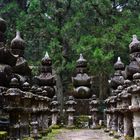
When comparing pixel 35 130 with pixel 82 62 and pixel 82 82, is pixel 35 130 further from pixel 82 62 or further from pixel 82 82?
pixel 82 62

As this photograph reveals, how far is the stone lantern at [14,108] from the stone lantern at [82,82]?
14494 millimetres

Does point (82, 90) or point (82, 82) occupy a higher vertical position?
point (82, 82)

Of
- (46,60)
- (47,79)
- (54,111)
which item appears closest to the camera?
(54,111)

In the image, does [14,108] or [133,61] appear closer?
[14,108]

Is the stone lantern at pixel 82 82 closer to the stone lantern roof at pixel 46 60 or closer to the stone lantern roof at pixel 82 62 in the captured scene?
the stone lantern roof at pixel 82 62

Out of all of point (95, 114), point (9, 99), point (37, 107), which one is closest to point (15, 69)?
point (37, 107)

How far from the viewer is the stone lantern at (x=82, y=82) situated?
80.9ft

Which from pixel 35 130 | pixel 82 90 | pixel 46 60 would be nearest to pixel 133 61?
pixel 35 130

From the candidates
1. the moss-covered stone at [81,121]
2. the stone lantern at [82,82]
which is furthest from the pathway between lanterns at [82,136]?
the stone lantern at [82,82]

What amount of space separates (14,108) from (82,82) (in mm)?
15493

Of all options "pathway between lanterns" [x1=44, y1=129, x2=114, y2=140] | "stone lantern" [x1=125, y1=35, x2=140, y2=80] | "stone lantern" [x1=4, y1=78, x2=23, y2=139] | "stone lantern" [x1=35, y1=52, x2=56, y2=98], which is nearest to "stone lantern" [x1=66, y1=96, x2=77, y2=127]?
"stone lantern" [x1=35, y1=52, x2=56, y2=98]

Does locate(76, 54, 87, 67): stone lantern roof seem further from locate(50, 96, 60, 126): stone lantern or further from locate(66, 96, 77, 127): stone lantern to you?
locate(50, 96, 60, 126): stone lantern

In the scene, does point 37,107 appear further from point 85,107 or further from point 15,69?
point 85,107

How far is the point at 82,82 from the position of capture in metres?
25.2
